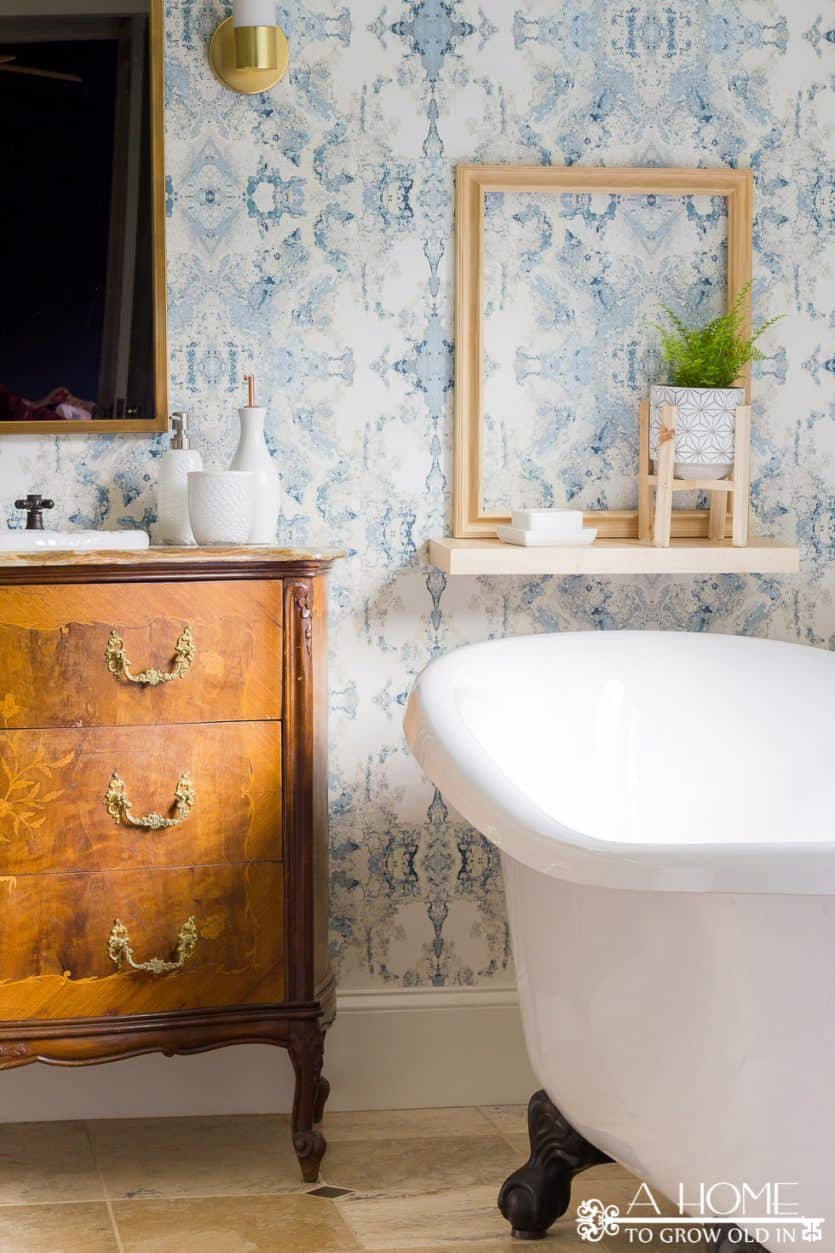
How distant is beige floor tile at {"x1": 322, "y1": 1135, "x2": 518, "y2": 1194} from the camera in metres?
2.34

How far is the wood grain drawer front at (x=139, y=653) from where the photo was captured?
2.17m

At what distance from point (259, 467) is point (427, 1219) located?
4.42 feet

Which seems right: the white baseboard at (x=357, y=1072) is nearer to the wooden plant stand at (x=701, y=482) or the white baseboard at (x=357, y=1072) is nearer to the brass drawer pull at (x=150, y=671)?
the brass drawer pull at (x=150, y=671)

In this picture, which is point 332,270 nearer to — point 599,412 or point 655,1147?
point 599,412

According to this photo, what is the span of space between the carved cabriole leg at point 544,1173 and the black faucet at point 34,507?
4.33 feet

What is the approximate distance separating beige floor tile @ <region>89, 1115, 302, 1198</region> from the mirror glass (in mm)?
1314

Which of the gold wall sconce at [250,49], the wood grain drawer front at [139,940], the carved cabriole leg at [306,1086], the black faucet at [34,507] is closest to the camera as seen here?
the wood grain drawer front at [139,940]

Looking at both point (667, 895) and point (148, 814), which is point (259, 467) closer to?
point (148, 814)

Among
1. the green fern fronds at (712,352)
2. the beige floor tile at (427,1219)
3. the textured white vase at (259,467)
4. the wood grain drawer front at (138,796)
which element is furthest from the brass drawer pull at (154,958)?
the green fern fronds at (712,352)

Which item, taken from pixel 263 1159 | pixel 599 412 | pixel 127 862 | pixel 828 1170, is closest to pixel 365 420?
pixel 599 412

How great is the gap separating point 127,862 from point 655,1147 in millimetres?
990

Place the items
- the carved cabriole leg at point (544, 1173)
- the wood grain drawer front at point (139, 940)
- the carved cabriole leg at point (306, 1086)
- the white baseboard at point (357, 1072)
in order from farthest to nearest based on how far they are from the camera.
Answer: the white baseboard at point (357, 1072)
the carved cabriole leg at point (306, 1086)
the wood grain drawer front at point (139, 940)
the carved cabriole leg at point (544, 1173)

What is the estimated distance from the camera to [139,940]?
222cm

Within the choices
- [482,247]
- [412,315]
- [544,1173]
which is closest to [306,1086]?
[544,1173]
